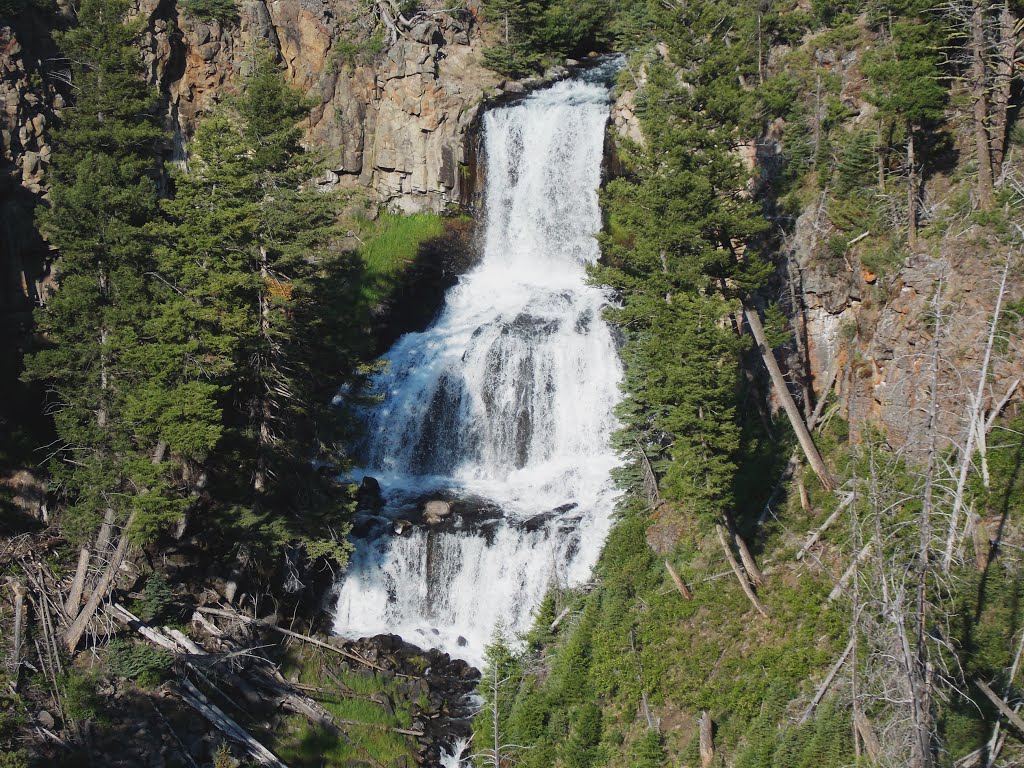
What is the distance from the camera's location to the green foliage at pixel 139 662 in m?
21.1

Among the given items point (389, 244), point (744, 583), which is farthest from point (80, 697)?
point (389, 244)

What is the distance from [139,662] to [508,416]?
15960 millimetres

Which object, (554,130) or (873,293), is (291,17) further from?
(873,293)

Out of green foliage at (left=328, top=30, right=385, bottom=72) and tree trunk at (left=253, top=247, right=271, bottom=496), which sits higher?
green foliage at (left=328, top=30, right=385, bottom=72)

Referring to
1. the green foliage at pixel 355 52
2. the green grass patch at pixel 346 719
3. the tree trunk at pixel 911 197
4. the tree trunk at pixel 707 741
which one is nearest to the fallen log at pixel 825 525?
the tree trunk at pixel 707 741

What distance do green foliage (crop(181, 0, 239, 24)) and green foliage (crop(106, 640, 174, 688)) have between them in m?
33.2

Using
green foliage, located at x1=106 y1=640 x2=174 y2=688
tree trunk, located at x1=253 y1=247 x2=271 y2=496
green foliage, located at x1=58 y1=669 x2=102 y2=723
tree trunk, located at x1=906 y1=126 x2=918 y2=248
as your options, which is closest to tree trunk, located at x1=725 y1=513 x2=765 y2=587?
tree trunk, located at x1=906 y1=126 x2=918 y2=248

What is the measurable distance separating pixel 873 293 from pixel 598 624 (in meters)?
11.5

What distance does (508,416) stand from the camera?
32844 millimetres

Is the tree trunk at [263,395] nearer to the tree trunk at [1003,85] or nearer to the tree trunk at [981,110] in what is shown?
the tree trunk at [981,110]

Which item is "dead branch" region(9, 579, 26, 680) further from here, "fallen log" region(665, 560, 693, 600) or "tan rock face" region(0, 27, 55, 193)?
"fallen log" region(665, 560, 693, 600)

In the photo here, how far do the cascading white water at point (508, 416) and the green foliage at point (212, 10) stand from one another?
47.2 feet

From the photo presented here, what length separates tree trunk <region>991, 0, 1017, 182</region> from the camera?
66.9 feet

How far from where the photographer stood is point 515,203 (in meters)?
42.1
